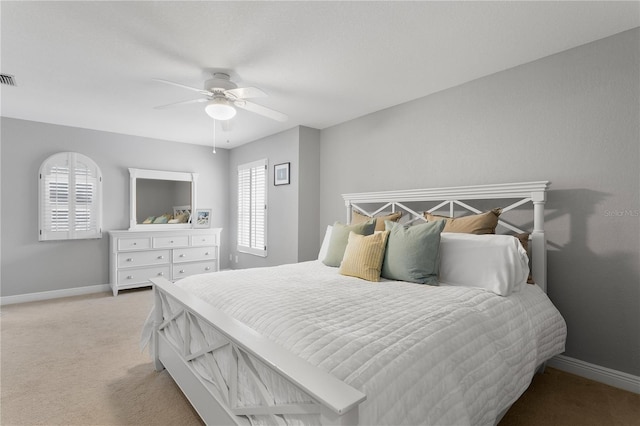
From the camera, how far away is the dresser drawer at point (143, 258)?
15.1ft

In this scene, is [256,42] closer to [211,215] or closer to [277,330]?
[277,330]

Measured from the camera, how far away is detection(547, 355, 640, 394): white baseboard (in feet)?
7.02

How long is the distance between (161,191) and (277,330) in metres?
4.62

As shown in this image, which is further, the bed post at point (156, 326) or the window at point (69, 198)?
the window at point (69, 198)

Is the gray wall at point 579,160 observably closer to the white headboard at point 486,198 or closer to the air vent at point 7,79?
the white headboard at point 486,198

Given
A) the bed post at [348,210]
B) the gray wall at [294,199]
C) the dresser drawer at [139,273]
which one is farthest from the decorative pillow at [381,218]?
the dresser drawer at [139,273]

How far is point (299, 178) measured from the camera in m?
4.38

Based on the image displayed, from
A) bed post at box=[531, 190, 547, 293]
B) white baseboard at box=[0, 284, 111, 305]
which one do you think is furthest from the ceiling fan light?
white baseboard at box=[0, 284, 111, 305]

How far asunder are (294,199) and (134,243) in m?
2.41

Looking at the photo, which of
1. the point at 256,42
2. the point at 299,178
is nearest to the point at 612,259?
the point at 256,42

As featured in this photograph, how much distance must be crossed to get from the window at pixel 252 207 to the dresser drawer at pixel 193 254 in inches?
19.9

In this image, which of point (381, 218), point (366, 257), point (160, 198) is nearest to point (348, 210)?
point (381, 218)

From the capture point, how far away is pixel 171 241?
16.3 ft

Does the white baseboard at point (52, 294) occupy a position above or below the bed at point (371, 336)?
below
